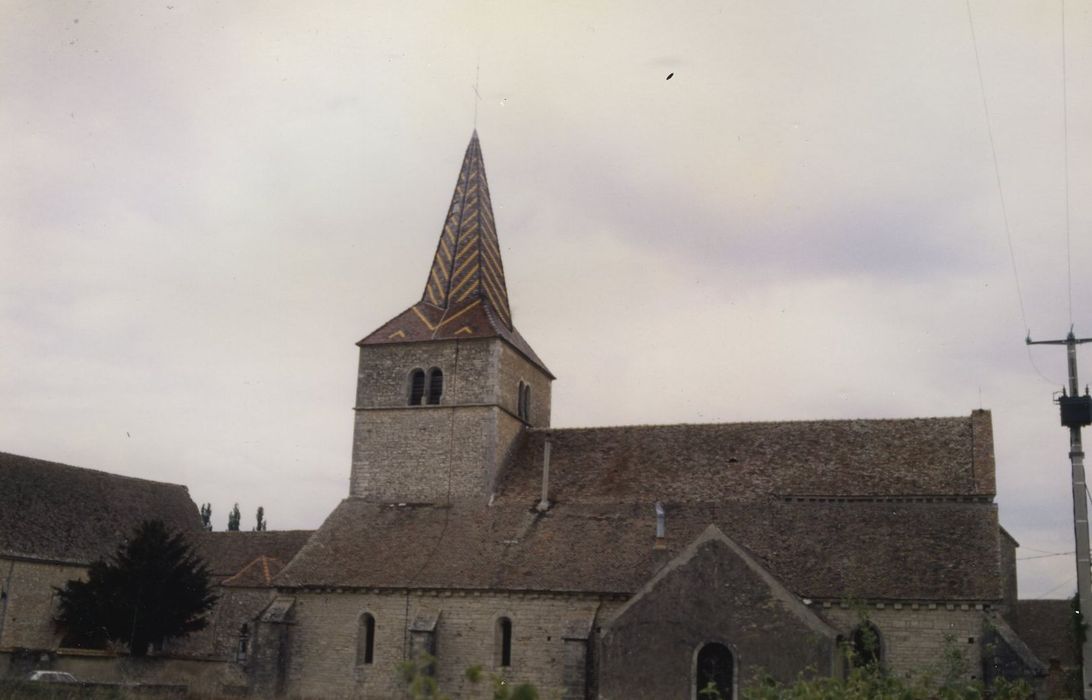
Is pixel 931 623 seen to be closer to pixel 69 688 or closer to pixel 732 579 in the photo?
pixel 732 579

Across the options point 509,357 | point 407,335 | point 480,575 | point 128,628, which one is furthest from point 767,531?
point 128,628

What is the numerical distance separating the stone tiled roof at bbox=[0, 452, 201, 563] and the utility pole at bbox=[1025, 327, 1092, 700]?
107 ft

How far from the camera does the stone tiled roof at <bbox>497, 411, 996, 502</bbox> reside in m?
28.4

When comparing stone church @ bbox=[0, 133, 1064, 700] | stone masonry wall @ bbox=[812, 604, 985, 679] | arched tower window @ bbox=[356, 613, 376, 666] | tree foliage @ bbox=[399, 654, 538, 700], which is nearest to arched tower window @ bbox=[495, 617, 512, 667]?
stone church @ bbox=[0, 133, 1064, 700]

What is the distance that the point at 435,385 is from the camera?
34625 millimetres

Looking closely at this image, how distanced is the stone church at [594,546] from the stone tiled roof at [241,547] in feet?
12.8

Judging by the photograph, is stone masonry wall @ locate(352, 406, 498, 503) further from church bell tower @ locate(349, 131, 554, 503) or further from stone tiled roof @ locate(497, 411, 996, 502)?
stone tiled roof @ locate(497, 411, 996, 502)

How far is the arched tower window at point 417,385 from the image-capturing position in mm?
34719

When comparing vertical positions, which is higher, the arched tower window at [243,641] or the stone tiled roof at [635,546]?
the stone tiled roof at [635,546]

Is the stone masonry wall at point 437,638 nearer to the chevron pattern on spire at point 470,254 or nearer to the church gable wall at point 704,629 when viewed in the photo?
the church gable wall at point 704,629

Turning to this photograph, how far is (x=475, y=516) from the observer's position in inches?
1230

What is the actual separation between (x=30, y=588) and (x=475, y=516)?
18.0 meters

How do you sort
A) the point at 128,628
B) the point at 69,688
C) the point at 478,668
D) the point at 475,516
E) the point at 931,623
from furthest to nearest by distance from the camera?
the point at 128,628, the point at 475,516, the point at 931,623, the point at 69,688, the point at 478,668

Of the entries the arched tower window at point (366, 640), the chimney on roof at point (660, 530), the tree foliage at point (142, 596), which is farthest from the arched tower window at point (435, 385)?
the tree foliage at point (142, 596)
